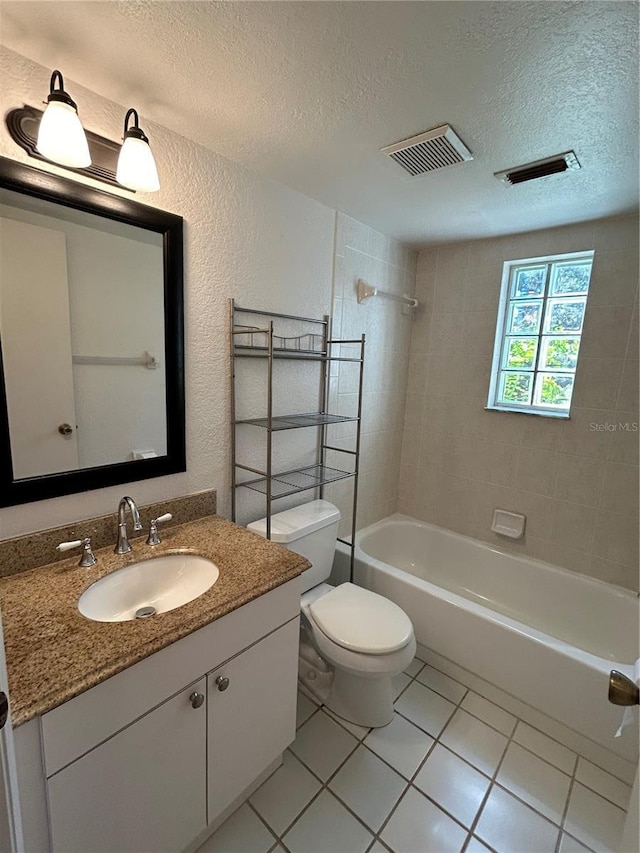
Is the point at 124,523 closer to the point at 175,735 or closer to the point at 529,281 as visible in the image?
the point at 175,735

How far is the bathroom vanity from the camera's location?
784 millimetres

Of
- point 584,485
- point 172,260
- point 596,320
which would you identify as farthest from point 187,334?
point 584,485

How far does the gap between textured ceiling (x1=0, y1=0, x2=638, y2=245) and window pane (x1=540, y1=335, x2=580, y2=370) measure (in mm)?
764

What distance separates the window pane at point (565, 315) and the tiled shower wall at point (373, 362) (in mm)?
816

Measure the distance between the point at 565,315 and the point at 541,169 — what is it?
0.92 metres

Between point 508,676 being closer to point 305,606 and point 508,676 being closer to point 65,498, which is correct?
point 305,606

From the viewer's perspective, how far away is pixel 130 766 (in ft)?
2.97

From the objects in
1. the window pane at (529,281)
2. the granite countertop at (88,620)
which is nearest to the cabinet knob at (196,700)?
the granite countertop at (88,620)

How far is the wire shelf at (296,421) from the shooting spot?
1661 millimetres

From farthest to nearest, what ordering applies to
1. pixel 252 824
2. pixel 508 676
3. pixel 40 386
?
pixel 508 676 < pixel 252 824 < pixel 40 386

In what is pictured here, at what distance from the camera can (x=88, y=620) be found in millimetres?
951

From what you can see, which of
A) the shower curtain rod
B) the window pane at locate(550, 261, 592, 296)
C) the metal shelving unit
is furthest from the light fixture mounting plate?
the window pane at locate(550, 261, 592, 296)

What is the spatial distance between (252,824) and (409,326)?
2510 mm

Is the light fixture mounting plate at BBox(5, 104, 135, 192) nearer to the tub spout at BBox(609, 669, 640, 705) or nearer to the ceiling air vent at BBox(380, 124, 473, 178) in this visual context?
the ceiling air vent at BBox(380, 124, 473, 178)
